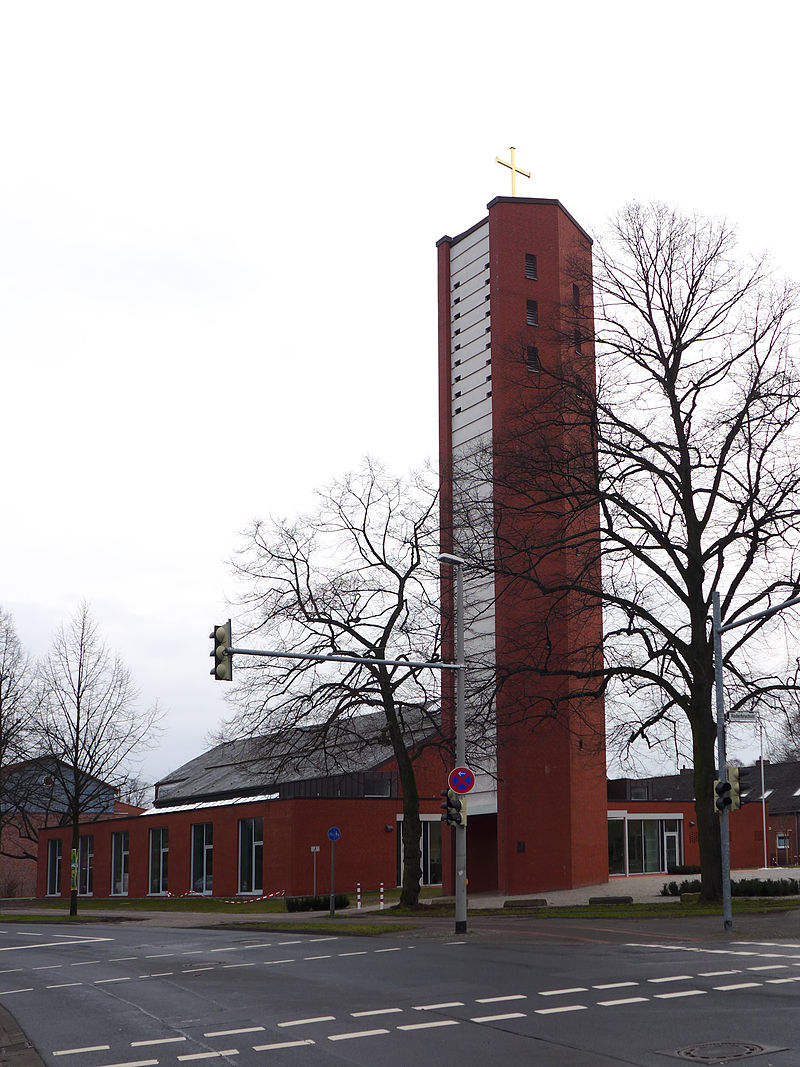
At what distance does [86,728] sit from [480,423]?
18.8m

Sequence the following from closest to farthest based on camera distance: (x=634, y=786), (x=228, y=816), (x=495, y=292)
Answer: (x=495, y=292) → (x=228, y=816) → (x=634, y=786)

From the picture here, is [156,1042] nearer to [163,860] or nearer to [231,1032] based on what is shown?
[231,1032]

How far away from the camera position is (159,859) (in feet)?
188

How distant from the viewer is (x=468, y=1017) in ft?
40.8

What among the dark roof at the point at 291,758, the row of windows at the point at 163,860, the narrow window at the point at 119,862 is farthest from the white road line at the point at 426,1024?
the narrow window at the point at 119,862

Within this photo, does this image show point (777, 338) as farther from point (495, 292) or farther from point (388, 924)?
point (388, 924)

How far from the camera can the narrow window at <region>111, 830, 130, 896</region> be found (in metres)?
60.8

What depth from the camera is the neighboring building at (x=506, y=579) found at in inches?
1560

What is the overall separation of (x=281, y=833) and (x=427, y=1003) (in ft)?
114

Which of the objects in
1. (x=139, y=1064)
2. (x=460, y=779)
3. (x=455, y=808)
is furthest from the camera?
(x=455, y=808)

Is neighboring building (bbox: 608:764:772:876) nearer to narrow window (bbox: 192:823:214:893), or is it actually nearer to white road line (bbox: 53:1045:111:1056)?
narrow window (bbox: 192:823:214:893)

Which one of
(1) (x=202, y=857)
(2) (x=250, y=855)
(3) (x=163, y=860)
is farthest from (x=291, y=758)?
(3) (x=163, y=860)

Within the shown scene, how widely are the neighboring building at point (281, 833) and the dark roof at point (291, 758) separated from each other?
0.20 m

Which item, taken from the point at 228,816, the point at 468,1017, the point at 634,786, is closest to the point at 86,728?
the point at 228,816
